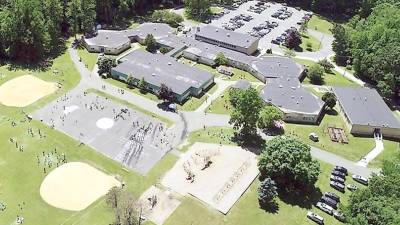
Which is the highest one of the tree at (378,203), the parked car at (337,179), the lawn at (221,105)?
the tree at (378,203)

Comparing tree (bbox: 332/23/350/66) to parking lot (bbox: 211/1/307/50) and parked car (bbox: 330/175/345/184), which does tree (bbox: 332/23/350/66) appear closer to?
parking lot (bbox: 211/1/307/50)

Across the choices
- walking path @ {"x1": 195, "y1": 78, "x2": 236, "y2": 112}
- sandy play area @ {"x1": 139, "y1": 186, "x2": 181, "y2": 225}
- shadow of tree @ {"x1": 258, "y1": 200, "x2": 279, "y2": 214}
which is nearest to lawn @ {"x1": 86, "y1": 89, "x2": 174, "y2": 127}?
walking path @ {"x1": 195, "y1": 78, "x2": 236, "y2": 112}

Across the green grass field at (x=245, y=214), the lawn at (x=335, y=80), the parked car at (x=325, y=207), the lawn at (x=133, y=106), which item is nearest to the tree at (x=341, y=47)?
the lawn at (x=335, y=80)

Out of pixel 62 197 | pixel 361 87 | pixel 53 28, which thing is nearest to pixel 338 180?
pixel 361 87

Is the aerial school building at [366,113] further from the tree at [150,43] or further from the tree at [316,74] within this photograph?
the tree at [150,43]

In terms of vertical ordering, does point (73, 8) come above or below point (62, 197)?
above

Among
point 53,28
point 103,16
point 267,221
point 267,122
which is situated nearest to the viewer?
point 267,221

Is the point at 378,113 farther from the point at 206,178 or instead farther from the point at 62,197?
the point at 62,197
